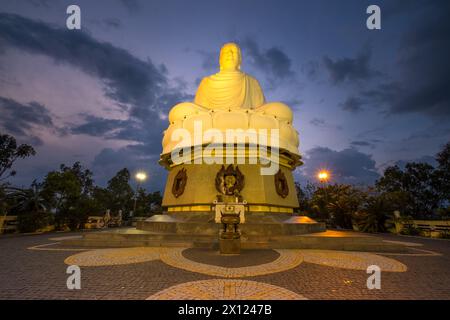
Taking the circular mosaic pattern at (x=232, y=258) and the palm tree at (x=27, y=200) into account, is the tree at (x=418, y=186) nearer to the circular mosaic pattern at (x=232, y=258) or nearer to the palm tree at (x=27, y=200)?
the circular mosaic pattern at (x=232, y=258)

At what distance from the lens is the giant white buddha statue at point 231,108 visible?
13.7 metres

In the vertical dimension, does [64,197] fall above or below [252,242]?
above

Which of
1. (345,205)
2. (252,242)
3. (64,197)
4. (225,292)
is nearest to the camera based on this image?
(225,292)

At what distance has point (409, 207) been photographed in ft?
92.2

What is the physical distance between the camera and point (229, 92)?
16172 mm

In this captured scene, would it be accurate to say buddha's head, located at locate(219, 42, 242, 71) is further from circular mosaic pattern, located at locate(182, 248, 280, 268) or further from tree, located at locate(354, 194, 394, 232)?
tree, located at locate(354, 194, 394, 232)

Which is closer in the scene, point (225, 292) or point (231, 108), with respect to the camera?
point (225, 292)

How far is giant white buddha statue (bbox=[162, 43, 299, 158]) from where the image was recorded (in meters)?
13.7

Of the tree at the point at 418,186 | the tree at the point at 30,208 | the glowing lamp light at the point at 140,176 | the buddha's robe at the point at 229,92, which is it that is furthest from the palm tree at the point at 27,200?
the tree at the point at 418,186

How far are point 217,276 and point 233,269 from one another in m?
0.70

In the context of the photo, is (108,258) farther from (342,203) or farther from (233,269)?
(342,203)

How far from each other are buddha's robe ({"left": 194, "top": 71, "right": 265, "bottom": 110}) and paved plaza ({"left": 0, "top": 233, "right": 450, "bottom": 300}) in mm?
11288

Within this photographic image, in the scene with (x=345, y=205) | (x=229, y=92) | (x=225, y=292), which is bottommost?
(x=345, y=205)

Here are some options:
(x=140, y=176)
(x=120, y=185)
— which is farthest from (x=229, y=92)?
(x=120, y=185)
